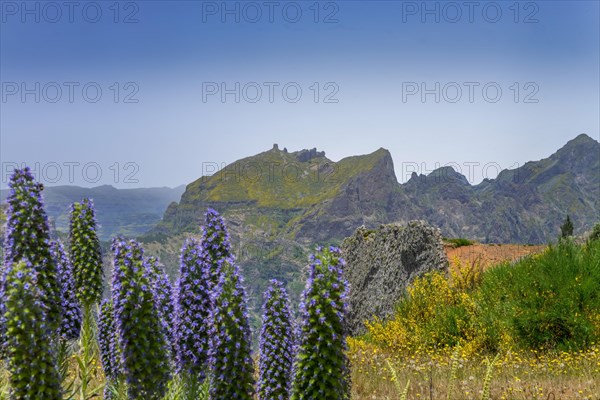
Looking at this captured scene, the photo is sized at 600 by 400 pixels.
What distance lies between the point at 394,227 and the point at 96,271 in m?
19.7

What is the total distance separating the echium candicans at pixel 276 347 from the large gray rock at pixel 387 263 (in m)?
15.8

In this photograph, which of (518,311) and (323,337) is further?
(518,311)

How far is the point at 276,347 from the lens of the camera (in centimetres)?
497

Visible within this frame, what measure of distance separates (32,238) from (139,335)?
4.67 ft

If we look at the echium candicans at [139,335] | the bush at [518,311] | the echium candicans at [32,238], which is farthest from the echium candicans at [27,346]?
the bush at [518,311]

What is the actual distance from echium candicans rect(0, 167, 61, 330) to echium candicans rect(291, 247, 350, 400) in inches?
83.9

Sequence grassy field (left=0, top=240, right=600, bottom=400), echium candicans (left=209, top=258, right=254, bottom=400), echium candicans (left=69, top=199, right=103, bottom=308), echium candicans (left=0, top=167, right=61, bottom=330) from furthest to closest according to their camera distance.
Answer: grassy field (left=0, top=240, right=600, bottom=400), echium candicans (left=69, top=199, right=103, bottom=308), echium candicans (left=0, top=167, right=61, bottom=330), echium candicans (left=209, top=258, right=254, bottom=400)

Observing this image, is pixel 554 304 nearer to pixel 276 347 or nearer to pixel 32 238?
pixel 276 347

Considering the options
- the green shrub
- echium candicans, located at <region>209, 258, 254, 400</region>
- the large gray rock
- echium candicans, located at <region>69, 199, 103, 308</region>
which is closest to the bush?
the green shrub

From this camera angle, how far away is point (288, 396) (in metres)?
5.02

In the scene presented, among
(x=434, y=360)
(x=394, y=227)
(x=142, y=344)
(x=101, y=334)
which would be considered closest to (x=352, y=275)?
→ (x=394, y=227)

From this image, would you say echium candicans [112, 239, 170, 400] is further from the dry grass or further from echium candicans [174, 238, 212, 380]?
the dry grass

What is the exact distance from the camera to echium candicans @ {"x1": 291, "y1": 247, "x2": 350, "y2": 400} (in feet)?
15.1

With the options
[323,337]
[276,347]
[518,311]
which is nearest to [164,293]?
[276,347]
